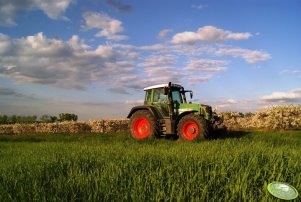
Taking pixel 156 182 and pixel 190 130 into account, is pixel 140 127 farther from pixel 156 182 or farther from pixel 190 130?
pixel 156 182

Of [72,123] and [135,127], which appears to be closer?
[135,127]

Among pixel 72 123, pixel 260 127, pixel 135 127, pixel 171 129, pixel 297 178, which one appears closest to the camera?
pixel 297 178

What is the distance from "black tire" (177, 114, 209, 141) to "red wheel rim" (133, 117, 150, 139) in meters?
1.86

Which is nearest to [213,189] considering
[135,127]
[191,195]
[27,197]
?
[191,195]

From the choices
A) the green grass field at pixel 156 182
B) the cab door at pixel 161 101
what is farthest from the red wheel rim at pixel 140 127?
the green grass field at pixel 156 182

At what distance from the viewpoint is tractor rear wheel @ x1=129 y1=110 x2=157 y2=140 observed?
46.4 ft

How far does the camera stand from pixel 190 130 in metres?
13.2

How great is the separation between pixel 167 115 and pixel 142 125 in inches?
50.1

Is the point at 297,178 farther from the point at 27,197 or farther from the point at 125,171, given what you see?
the point at 27,197

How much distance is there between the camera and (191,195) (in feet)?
12.3

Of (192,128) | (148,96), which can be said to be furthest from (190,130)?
(148,96)

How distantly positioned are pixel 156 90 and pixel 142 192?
10887mm

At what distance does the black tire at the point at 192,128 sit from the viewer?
42.1 feet

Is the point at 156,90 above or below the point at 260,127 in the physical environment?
above
